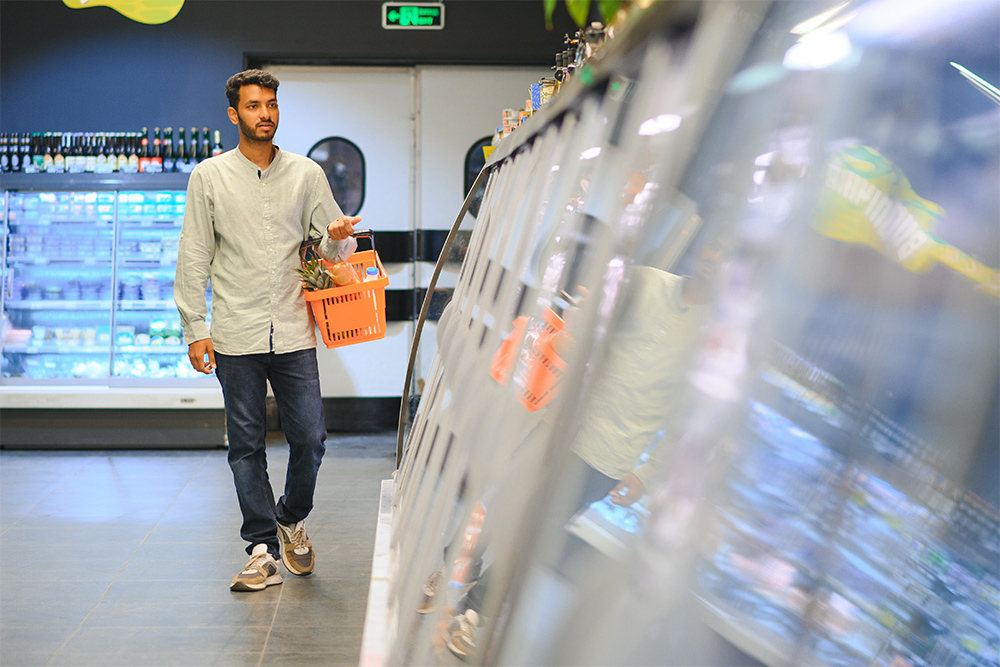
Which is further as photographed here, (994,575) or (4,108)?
(4,108)

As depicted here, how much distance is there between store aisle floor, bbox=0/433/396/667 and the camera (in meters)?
2.62

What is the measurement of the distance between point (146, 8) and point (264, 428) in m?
4.19

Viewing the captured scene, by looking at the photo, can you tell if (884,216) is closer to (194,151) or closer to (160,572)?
(160,572)

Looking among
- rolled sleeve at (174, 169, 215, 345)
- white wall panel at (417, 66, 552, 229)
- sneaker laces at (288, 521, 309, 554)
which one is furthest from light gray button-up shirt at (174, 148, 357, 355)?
white wall panel at (417, 66, 552, 229)

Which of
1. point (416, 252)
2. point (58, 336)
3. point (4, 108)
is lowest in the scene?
point (58, 336)

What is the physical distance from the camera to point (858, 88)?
0.52m

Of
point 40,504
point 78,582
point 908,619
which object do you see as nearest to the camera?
point 908,619

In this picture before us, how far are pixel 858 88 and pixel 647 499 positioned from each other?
0.95ft

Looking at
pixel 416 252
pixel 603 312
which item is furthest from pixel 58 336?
pixel 603 312

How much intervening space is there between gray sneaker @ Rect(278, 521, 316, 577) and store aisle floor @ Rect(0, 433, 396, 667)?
0.04m

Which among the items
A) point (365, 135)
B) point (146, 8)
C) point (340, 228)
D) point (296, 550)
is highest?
point (146, 8)

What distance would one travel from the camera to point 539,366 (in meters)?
0.95

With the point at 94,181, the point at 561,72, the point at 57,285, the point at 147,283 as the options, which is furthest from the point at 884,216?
the point at 57,285

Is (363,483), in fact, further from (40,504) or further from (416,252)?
(416,252)
